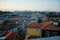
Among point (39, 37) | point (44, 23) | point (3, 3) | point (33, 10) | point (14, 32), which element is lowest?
point (39, 37)

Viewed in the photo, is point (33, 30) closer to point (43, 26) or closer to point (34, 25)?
point (34, 25)

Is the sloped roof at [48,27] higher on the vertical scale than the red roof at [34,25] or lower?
lower

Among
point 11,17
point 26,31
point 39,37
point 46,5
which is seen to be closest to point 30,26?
point 26,31

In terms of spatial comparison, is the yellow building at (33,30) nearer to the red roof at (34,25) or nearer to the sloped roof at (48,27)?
the red roof at (34,25)

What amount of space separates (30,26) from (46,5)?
534mm

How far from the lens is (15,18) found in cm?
195

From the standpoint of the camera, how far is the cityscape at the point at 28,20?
6.24 ft

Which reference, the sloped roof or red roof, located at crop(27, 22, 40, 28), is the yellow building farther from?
the sloped roof

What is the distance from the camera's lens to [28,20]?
1979 mm

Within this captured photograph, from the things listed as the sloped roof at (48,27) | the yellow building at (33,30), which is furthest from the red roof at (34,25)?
the sloped roof at (48,27)

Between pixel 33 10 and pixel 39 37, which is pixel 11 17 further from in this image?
pixel 39 37

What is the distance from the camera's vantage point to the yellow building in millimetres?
1924

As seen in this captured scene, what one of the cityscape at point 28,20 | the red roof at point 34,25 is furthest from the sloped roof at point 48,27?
the red roof at point 34,25

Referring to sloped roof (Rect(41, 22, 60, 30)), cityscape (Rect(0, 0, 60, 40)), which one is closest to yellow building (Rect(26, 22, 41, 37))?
cityscape (Rect(0, 0, 60, 40))
